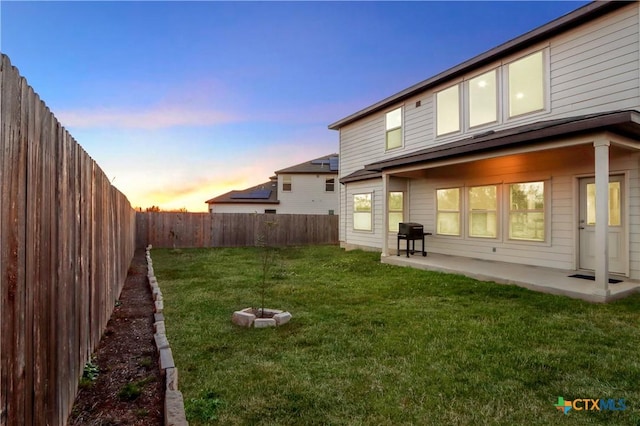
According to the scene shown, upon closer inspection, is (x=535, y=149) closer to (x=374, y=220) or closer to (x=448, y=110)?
A: (x=448, y=110)

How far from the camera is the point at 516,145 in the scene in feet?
23.1

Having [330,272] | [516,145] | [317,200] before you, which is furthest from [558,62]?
[317,200]

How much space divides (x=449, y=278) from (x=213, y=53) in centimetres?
955

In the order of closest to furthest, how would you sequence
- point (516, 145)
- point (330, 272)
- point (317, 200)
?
1. point (516, 145)
2. point (330, 272)
3. point (317, 200)

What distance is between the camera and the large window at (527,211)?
8.23 m

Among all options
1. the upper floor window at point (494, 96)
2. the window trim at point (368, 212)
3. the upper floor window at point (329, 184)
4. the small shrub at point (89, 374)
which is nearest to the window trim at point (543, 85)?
the upper floor window at point (494, 96)

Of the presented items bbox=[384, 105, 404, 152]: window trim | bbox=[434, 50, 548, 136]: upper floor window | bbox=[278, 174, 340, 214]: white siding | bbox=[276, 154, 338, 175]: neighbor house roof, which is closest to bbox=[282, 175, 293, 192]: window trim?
bbox=[278, 174, 340, 214]: white siding

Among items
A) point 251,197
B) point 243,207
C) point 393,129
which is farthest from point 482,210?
point 243,207

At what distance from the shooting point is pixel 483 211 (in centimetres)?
954

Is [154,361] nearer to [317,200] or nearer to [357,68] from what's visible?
[357,68]

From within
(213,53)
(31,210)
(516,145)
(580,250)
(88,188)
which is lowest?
(580,250)

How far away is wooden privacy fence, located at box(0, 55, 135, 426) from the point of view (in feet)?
4.72

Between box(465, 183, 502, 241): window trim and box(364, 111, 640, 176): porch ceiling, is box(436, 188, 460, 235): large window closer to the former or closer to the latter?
box(465, 183, 502, 241): window trim

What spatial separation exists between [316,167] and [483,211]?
1761 cm
